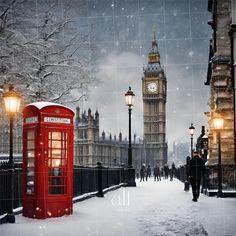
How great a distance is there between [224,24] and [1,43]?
942 centimetres

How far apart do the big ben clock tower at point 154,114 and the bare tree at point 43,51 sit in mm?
116194

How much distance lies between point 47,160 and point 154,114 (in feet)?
441

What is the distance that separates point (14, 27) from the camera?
2186 centimetres

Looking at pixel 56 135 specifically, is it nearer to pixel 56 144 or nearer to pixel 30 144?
pixel 56 144

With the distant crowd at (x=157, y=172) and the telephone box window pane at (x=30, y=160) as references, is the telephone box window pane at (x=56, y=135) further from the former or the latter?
the distant crowd at (x=157, y=172)

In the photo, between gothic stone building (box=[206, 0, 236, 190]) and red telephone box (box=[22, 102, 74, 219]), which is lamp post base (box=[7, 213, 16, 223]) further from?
gothic stone building (box=[206, 0, 236, 190])

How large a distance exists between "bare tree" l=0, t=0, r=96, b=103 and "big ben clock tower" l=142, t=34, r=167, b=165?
116194mm

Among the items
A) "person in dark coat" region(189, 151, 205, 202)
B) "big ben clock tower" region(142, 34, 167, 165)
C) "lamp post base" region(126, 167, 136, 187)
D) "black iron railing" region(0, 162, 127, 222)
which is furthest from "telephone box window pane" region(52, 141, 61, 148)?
"big ben clock tower" region(142, 34, 167, 165)

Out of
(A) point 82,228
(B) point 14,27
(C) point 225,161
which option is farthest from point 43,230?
(B) point 14,27

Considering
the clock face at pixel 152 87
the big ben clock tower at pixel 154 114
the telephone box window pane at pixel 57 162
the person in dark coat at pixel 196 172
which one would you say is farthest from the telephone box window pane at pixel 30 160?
the clock face at pixel 152 87

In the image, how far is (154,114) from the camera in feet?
471

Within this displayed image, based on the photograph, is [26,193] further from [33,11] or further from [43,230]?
[33,11]

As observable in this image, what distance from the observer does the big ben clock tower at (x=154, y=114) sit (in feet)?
464

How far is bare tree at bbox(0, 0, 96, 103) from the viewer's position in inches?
841
